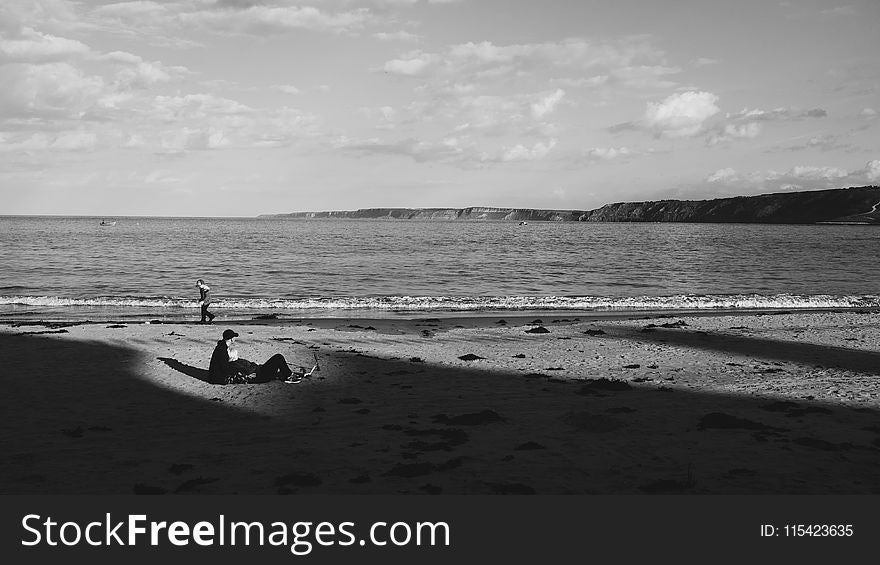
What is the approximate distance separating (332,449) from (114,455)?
9.18 ft

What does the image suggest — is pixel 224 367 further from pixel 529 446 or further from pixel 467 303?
pixel 467 303

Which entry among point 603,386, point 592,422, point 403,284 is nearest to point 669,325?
point 603,386

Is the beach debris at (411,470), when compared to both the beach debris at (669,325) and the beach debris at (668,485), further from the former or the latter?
the beach debris at (669,325)

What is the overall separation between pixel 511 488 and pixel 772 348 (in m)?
11.6

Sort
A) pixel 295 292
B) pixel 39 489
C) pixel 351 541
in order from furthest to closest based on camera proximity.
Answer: pixel 295 292, pixel 39 489, pixel 351 541

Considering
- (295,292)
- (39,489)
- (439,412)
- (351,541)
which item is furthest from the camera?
(295,292)

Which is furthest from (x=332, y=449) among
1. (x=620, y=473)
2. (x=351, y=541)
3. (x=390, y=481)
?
(x=620, y=473)

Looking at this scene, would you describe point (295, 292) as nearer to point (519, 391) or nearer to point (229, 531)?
point (519, 391)

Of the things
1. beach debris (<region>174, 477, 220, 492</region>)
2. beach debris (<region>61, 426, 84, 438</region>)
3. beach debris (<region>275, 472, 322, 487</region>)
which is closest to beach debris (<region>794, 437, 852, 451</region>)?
beach debris (<region>275, 472, 322, 487</region>)

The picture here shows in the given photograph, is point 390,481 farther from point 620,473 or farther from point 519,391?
point 519,391

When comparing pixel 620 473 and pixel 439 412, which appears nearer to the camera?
pixel 620 473

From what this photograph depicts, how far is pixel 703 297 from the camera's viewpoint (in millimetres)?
28328

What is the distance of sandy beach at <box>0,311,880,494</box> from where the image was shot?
23.4 feet

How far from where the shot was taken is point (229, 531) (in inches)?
220
